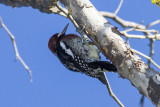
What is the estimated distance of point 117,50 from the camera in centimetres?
246

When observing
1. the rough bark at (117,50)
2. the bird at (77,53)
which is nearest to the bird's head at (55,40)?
the bird at (77,53)

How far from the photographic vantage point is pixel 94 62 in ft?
10.9

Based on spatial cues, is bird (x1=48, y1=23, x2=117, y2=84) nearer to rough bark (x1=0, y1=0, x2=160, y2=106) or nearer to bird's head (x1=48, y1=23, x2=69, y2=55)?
bird's head (x1=48, y1=23, x2=69, y2=55)

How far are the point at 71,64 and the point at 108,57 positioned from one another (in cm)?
132

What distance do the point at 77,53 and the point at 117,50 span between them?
1412 millimetres

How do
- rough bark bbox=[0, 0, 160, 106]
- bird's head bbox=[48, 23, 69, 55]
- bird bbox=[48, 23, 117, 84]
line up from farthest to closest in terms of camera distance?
1. bird's head bbox=[48, 23, 69, 55]
2. bird bbox=[48, 23, 117, 84]
3. rough bark bbox=[0, 0, 160, 106]

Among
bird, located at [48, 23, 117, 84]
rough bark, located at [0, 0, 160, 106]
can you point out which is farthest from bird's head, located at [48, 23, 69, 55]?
rough bark, located at [0, 0, 160, 106]

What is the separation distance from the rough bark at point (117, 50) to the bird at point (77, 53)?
0.68 meters

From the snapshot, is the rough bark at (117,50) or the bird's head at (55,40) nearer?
the rough bark at (117,50)

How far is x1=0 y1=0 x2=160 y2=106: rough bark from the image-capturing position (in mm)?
2195

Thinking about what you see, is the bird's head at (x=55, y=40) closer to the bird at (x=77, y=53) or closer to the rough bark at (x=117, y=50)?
the bird at (x=77, y=53)

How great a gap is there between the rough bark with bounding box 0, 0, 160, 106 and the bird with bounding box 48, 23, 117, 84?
0.68 meters

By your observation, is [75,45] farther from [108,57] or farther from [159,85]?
[159,85]

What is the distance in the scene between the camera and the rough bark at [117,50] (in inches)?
86.4
